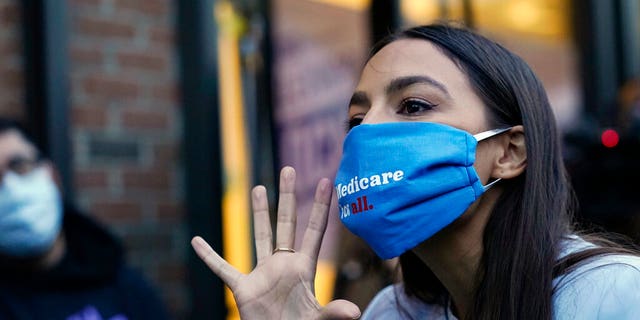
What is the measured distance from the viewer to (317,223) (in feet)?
6.75

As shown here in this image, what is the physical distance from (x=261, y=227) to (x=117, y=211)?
205cm

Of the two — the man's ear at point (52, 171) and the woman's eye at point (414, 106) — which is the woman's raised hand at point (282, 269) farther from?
the man's ear at point (52, 171)

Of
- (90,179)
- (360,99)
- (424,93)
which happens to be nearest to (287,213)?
(360,99)

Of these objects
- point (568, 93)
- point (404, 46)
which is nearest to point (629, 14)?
point (568, 93)

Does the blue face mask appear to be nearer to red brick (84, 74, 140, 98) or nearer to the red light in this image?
red brick (84, 74, 140, 98)

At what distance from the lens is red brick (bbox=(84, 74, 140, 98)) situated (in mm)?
3902

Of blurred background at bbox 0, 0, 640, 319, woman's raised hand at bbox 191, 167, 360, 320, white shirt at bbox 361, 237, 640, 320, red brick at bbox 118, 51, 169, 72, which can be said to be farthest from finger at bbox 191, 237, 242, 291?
red brick at bbox 118, 51, 169, 72

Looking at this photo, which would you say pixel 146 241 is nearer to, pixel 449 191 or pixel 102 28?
pixel 102 28

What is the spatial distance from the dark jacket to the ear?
1.90 m

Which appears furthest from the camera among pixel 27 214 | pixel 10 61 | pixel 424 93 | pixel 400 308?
pixel 10 61

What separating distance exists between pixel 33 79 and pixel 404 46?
2.17 m

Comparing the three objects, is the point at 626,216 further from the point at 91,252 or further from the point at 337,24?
the point at 91,252

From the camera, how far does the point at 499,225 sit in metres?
1.95

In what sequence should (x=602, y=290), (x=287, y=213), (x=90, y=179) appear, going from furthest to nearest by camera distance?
(x=90, y=179), (x=287, y=213), (x=602, y=290)
